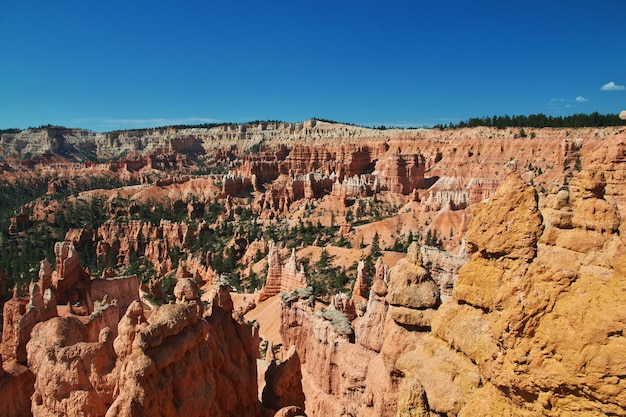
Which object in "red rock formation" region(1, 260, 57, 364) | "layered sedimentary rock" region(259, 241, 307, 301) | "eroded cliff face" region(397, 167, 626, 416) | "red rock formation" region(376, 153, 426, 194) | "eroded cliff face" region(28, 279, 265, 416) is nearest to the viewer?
"eroded cliff face" region(397, 167, 626, 416)

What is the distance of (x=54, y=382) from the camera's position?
8.64 metres

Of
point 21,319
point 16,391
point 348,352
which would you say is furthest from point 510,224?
point 21,319

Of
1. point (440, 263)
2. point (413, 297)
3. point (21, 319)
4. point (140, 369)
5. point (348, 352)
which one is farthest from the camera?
point (440, 263)

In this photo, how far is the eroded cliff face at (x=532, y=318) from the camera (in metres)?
4.37

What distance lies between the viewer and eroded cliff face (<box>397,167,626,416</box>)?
4.37 meters

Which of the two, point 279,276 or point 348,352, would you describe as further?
point 279,276

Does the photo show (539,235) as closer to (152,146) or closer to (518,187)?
(518,187)

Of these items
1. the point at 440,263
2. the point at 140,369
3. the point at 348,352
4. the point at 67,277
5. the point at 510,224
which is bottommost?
the point at 67,277

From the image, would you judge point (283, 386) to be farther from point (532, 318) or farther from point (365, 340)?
point (532, 318)

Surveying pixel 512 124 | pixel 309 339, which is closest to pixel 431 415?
pixel 309 339

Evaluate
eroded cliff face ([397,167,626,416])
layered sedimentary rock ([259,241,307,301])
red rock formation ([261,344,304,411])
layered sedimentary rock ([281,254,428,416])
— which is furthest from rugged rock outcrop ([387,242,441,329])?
layered sedimentary rock ([259,241,307,301])

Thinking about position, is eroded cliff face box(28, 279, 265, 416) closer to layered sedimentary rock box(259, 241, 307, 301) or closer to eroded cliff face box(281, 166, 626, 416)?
eroded cliff face box(281, 166, 626, 416)

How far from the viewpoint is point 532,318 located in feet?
16.0

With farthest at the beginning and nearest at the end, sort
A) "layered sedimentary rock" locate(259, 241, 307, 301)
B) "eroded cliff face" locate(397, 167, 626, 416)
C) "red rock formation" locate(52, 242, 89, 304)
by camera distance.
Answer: "layered sedimentary rock" locate(259, 241, 307, 301), "red rock formation" locate(52, 242, 89, 304), "eroded cliff face" locate(397, 167, 626, 416)
